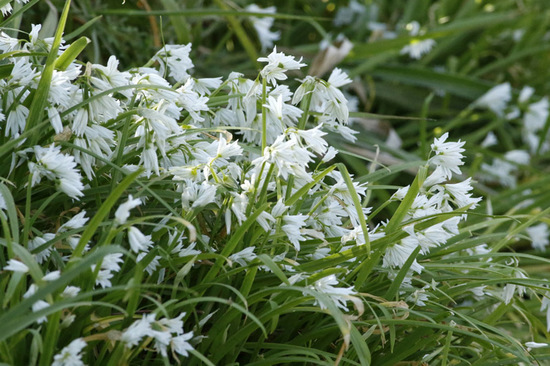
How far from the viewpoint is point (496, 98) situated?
3.00m

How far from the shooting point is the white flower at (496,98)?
2.99 m

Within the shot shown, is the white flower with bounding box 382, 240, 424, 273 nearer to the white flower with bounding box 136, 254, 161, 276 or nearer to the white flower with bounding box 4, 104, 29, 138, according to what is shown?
the white flower with bounding box 136, 254, 161, 276

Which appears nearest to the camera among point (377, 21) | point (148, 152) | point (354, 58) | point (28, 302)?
point (28, 302)

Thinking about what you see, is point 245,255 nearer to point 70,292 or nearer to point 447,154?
point 70,292

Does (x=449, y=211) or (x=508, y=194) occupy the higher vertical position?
(x=449, y=211)

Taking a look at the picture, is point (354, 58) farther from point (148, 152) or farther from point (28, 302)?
point (28, 302)

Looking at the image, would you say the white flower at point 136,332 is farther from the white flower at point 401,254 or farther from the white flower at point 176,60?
the white flower at point 176,60

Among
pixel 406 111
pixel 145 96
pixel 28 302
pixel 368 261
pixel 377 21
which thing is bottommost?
pixel 406 111

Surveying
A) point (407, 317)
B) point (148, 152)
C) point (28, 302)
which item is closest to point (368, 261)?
point (407, 317)

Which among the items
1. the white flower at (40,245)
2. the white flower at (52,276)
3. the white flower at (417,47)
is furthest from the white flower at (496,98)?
the white flower at (52,276)

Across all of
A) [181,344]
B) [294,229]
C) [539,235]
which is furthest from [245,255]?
[539,235]

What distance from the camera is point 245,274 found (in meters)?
1.23

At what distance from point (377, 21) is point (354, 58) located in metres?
0.79

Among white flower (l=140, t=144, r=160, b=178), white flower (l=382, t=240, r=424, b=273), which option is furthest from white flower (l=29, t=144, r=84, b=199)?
white flower (l=382, t=240, r=424, b=273)
